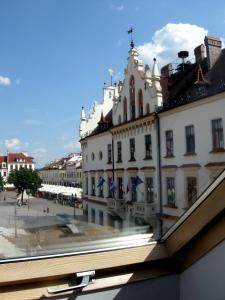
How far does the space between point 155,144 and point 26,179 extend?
279 centimetres

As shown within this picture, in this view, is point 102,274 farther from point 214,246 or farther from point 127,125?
point 127,125

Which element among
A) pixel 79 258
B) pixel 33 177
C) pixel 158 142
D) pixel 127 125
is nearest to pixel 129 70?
pixel 127 125

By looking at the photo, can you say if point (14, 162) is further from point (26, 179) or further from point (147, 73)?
point (147, 73)

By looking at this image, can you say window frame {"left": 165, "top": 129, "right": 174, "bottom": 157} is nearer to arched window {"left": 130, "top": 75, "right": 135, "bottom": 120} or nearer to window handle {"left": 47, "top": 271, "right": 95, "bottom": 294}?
window handle {"left": 47, "top": 271, "right": 95, "bottom": 294}

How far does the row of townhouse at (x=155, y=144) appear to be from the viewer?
1.02 metres

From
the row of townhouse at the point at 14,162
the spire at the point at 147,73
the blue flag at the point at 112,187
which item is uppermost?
the spire at the point at 147,73

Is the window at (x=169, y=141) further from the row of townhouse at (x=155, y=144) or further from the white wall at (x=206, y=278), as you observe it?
the white wall at (x=206, y=278)

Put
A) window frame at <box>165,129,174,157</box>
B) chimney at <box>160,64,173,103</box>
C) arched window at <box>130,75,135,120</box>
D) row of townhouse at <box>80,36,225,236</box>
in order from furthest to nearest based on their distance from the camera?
arched window at <box>130,75,135,120</box> < chimney at <box>160,64,173,103</box> < window frame at <box>165,129,174,157</box> < row of townhouse at <box>80,36,225,236</box>

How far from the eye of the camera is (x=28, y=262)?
2.36 ft

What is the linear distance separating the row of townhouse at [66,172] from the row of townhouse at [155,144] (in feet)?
0.19

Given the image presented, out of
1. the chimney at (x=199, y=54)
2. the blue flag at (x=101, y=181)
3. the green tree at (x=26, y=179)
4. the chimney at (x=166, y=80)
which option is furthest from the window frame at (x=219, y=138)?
the chimney at (x=199, y=54)

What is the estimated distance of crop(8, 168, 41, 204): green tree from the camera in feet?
3.59

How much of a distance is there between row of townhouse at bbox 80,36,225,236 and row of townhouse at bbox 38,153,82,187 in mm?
58

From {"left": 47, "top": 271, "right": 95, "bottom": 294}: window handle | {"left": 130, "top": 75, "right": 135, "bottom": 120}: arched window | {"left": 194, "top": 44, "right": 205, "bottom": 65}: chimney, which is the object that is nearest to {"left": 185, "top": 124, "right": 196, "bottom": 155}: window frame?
{"left": 47, "top": 271, "right": 95, "bottom": 294}: window handle
